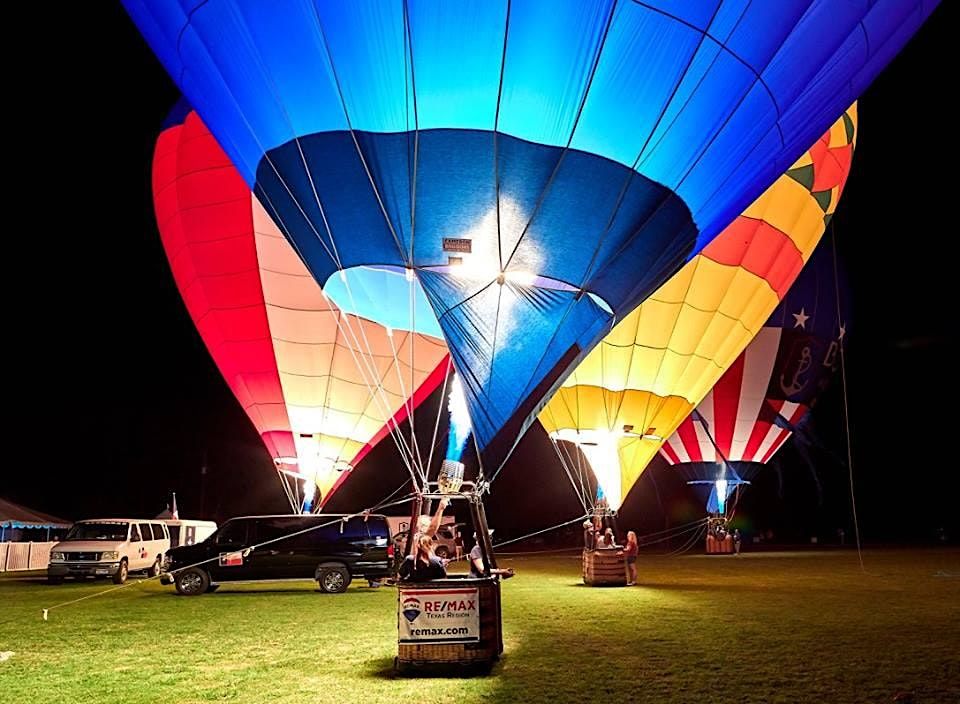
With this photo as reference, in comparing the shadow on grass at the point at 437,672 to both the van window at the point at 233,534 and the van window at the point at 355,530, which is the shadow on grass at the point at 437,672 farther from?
the van window at the point at 233,534

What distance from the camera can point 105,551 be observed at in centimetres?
1562

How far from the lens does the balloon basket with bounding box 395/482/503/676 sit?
255 inches

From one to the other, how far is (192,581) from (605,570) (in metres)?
6.28

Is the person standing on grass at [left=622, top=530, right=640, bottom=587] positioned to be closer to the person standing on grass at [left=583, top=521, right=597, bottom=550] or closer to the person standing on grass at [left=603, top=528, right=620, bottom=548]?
the person standing on grass at [left=603, top=528, right=620, bottom=548]

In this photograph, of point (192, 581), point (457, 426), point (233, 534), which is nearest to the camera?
point (192, 581)

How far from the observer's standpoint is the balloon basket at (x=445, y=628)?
21.2ft

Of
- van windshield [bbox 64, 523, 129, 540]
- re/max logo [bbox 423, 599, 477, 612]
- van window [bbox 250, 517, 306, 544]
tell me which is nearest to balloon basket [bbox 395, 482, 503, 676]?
re/max logo [bbox 423, 599, 477, 612]

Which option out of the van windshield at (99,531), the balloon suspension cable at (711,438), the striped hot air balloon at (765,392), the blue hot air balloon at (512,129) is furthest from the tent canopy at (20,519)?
the balloon suspension cable at (711,438)

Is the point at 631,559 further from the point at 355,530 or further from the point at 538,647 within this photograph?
the point at 538,647

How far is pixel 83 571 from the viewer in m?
15.4

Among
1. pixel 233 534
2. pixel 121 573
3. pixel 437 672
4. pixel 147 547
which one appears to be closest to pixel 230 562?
pixel 233 534

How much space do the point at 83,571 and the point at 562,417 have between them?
8.77m

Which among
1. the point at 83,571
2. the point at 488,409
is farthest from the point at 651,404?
the point at 83,571

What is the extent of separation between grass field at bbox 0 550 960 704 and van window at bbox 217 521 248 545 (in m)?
0.77
